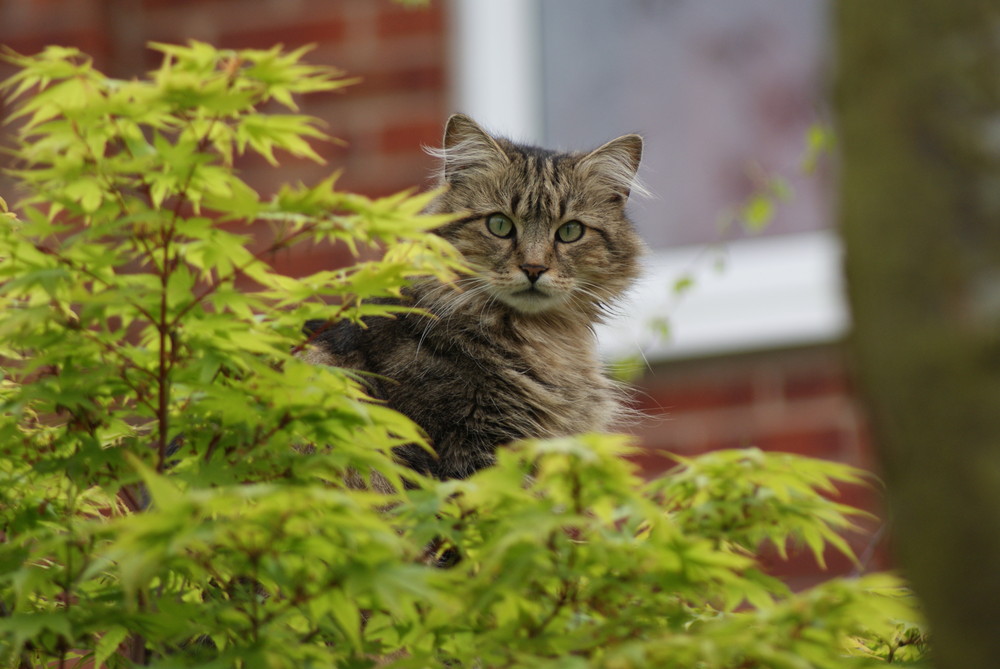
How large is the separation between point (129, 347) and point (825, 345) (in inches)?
128

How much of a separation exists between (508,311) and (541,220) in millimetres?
231

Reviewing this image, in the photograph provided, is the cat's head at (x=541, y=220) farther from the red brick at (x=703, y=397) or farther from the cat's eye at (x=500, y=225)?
the red brick at (x=703, y=397)

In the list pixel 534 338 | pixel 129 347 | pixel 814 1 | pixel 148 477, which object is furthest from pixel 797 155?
pixel 148 477

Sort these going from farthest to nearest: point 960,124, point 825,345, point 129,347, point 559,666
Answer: point 825,345
point 129,347
point 559,666
point 960,124

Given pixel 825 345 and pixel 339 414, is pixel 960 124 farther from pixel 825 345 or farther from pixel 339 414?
pixel 825 345

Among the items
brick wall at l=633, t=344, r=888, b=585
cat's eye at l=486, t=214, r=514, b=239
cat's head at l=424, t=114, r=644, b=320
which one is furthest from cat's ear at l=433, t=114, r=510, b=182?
brick wall at l=633, t=344, r=888, b=585

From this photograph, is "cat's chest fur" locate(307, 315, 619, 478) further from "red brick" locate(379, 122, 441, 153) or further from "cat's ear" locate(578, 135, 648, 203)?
"red brick" locate(379, 122, 441, 153)

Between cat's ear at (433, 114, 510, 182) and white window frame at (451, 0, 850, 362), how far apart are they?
4.48ft

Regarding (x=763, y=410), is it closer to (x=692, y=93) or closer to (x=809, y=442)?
(x=809, y=442)

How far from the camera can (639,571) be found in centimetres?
153

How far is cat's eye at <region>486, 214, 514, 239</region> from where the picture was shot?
3096 mm

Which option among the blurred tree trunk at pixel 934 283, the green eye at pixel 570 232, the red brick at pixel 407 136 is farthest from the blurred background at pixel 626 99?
the blurred tree trunk at pixel 934 283

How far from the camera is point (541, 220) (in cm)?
311

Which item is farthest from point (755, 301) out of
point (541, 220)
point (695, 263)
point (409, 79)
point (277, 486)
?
point (277, 486)
